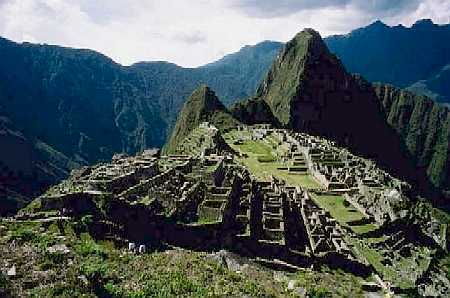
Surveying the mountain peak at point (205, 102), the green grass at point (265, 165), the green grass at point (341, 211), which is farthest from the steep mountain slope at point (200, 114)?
the green grass at point (341, 211)

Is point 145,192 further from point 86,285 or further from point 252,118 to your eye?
point 252,118

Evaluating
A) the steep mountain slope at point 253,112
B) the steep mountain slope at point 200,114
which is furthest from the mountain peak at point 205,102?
the steep mountain slope at point 253,112

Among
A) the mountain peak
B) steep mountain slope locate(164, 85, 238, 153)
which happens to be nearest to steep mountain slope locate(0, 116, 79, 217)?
steep mountain slope locate(164, 85, 238, 153)

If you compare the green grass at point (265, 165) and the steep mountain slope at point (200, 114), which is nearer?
the green grass at point (265, 165)

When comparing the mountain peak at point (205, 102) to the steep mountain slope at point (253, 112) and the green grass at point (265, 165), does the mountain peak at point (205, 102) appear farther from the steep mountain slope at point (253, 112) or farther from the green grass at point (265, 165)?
the green grass at point (265, 165)

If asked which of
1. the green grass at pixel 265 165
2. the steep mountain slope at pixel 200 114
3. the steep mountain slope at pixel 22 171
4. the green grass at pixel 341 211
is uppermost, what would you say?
the steep mountain slope at pixel 200 114

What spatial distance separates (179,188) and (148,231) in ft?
34.3

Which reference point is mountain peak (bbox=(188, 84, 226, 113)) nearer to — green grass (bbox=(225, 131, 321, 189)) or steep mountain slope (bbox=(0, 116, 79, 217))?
steep mountain slope (bbox=(0, 116, 79, 217))

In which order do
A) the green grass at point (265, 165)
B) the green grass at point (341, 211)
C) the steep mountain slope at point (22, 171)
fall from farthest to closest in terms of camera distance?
the steep mountain slope at point (22, 171), the green grass at point (265, 165), the green grass at point (341, 211)

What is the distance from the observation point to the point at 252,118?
170 metres

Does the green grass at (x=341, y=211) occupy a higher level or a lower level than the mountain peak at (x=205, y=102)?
lower

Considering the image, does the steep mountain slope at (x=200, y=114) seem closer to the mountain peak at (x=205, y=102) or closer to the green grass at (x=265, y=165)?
the mountain peak at (x=205, y=102)

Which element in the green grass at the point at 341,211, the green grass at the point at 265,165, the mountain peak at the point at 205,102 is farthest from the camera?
the mountain peak at the point at 205,102

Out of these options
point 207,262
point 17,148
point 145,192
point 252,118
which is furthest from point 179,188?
point 17,148
